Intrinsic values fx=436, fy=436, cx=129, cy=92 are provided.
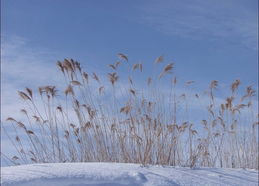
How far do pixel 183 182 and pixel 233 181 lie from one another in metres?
0.70

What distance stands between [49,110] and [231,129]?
2447mm

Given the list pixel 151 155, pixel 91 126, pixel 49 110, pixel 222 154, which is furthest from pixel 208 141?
pixel 49 110

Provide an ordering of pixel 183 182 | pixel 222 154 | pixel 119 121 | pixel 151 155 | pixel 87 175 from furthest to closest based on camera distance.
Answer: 1. pixel 222 154
2. pixel 119 121
3. pixel 151 155
4. pixel 183 182
5. pixel 87 175

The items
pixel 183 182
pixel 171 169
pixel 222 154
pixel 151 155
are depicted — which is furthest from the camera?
pixel 222 154

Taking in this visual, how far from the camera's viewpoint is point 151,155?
4613mm

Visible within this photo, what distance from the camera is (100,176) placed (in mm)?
3510

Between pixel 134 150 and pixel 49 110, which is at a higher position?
pixel 49 110


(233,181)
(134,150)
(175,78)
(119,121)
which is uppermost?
(175,78)

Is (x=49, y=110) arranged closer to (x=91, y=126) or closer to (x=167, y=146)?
(x=91, y=126)

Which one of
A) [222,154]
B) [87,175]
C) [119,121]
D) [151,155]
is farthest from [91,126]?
[222,154]

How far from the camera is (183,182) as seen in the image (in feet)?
12.3

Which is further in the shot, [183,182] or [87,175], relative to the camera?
[183,182]

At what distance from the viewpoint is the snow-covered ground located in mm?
3420

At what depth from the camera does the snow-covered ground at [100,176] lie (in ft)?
11.2
